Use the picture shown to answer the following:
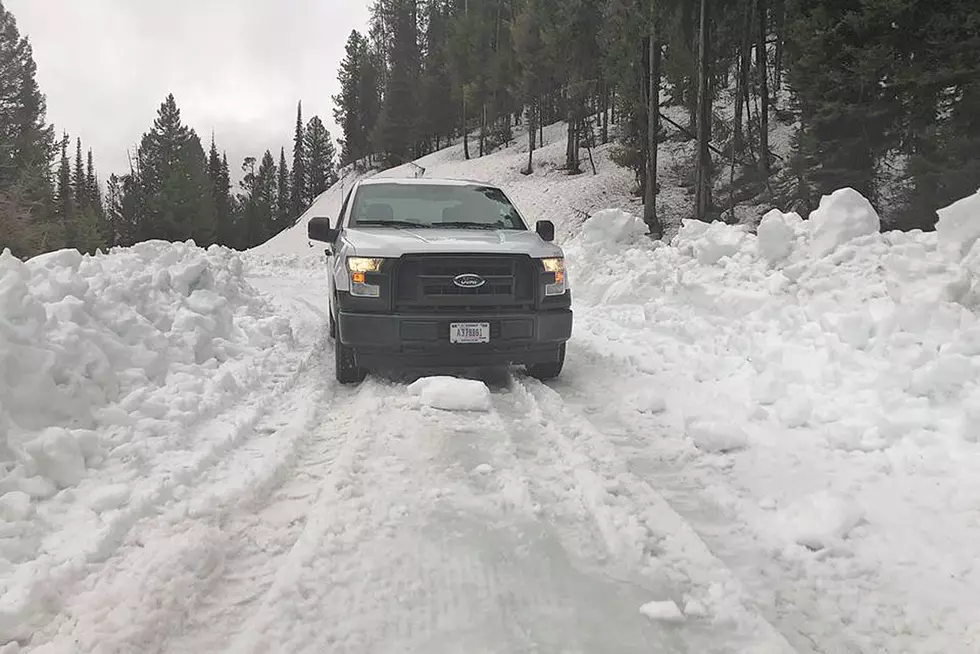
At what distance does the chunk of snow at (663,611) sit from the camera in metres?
2.47

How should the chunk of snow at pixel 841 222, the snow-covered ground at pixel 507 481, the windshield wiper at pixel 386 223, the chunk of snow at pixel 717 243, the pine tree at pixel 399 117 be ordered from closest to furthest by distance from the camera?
the snow-covered ground at pixel 507 481
the windshield wiper at pixel 386 223
the chunk of snow at pixel 841 222
the chunk of snow at pixel 717 243
the pine tree at pixel 399 117

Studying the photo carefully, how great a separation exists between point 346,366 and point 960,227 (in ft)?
17.6

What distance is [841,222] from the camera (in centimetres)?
711

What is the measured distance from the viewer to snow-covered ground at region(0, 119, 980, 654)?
244 centimetres

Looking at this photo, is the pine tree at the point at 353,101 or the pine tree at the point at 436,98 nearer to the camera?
the pine tree at the point at 436,98

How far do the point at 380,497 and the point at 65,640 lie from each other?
1.49 m

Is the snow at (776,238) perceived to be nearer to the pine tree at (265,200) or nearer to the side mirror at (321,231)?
the side mirror at (321,231)

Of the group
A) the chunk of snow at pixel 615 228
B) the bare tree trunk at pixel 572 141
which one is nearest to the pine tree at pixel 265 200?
the bare tree trunk at pixel 572 141

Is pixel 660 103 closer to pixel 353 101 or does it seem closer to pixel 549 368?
pixel 549 368

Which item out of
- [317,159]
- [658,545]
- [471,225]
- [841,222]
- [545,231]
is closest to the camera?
[658,545]

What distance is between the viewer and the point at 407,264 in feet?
18.1

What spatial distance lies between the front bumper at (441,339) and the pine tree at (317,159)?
7234 centimetres

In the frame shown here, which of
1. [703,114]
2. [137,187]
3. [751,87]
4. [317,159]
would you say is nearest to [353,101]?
[317,159]

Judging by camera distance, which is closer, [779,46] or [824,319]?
[824,319]
